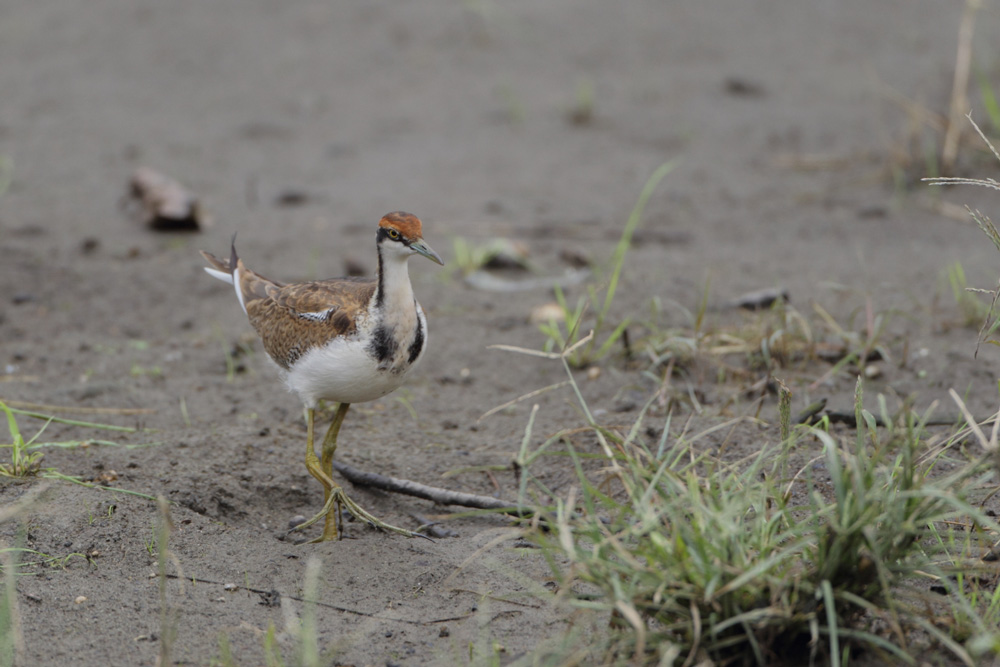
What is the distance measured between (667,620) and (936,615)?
2.66ft

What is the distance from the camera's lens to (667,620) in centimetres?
278

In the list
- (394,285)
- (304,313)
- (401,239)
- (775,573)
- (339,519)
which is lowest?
(339,519)

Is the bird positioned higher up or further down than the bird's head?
further down

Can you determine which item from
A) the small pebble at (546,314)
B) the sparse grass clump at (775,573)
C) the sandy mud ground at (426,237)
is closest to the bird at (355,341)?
the sandy mud ground at (426,237)

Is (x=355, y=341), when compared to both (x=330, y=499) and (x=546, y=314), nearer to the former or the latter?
(x=330, y=499)

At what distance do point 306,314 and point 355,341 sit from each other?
43 centimetres

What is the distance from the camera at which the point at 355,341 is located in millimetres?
3924

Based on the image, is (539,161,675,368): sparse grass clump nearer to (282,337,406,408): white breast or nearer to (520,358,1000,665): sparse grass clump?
(282,337,406,408): white breast

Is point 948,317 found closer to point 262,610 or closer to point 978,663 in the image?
point 978,663

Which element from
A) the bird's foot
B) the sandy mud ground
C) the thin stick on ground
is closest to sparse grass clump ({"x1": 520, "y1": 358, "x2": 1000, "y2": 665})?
the sandy mud ground

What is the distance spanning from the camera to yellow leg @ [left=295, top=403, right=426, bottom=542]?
3988mm

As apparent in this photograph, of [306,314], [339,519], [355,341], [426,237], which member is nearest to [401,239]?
[355,341]

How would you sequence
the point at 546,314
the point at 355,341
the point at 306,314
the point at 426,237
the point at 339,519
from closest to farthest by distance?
the point at 355,341 → the point at 339,519 → the point at 306,314 → the point at 546,314 → the point at 426,237

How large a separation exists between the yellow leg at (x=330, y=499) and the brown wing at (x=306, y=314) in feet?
1.08
